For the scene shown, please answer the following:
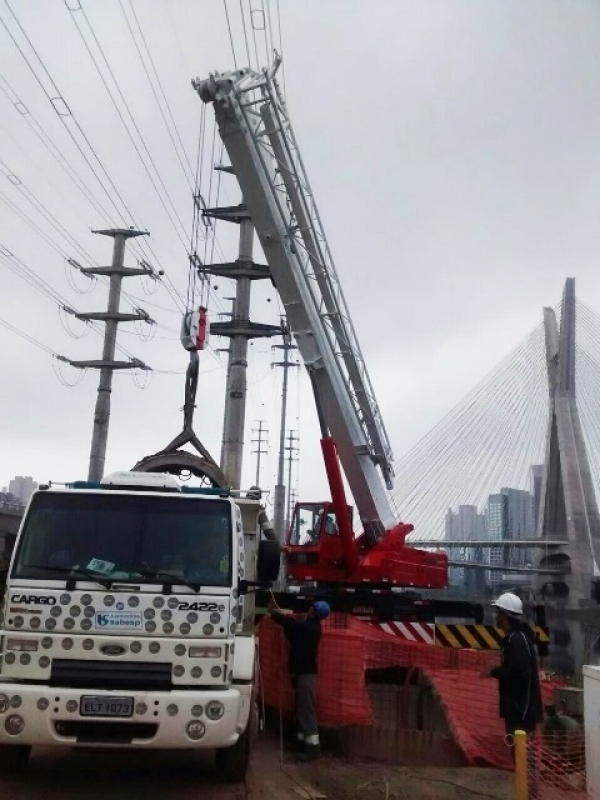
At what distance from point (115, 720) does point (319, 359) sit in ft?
31.5

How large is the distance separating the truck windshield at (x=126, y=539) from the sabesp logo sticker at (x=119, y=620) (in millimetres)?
290

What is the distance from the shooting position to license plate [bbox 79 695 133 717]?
5926 mm

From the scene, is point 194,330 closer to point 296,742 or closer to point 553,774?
point 296,742

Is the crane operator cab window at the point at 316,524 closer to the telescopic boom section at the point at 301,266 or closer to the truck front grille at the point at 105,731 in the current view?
the telescopic boom section at the point at 301,266

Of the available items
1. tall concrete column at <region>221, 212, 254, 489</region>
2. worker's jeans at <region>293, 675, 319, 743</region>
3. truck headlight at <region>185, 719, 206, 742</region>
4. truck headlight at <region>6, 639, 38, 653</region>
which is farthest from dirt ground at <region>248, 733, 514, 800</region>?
tall concrete column at <region>221, 212, 254, 489</region>

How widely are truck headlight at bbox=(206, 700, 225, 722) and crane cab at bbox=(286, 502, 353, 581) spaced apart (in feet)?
28.5

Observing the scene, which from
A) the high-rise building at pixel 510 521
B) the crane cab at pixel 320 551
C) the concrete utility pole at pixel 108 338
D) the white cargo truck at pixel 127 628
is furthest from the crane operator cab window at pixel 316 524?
the high-rise building at pixel 510 521

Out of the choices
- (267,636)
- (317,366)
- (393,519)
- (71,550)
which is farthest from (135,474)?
(393,519)

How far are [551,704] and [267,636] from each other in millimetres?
3677

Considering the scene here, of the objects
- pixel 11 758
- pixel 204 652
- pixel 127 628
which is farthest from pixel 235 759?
pixel 11 758

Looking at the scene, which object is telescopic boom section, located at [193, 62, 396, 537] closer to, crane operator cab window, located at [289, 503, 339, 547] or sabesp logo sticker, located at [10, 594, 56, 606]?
crane operator cab window, located at [289, 503, 339, 547]

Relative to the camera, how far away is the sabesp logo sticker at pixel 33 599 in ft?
20.5

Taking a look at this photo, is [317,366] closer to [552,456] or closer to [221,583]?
[221,583]

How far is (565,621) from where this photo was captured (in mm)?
35125
